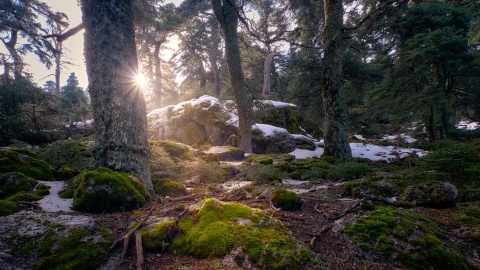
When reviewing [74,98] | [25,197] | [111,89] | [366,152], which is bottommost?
[366,152]

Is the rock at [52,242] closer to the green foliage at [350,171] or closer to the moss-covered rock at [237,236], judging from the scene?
the moss-covered rock at [237,236]

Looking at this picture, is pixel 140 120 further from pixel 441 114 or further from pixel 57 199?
pixel 441 114

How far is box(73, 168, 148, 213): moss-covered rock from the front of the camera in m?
3.50

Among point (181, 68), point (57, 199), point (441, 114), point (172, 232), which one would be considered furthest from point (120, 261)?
point (181, 68)

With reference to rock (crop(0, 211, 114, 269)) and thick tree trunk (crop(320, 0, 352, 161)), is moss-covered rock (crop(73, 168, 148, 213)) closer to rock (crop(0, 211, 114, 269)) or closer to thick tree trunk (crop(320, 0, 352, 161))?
rock (crop(0, 211, 114, 269))

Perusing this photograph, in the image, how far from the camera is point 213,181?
6.30m

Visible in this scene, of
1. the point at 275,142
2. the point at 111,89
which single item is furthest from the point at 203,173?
the point at 275,142

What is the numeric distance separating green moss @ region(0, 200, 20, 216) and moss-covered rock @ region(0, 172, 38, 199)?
3.23 feet

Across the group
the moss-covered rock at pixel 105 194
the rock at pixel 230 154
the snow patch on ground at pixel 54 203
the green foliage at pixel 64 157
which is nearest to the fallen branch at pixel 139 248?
the moss-covered rock at pixel 105 194

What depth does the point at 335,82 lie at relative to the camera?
25.8ft

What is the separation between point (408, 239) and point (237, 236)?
69.6 inches

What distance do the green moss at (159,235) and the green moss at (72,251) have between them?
38 centimetres

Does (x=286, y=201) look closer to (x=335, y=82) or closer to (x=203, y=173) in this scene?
(x=203, y=173)

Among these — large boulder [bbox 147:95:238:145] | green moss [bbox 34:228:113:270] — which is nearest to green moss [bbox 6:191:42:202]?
green moss [bbox 34:228:113:270]
